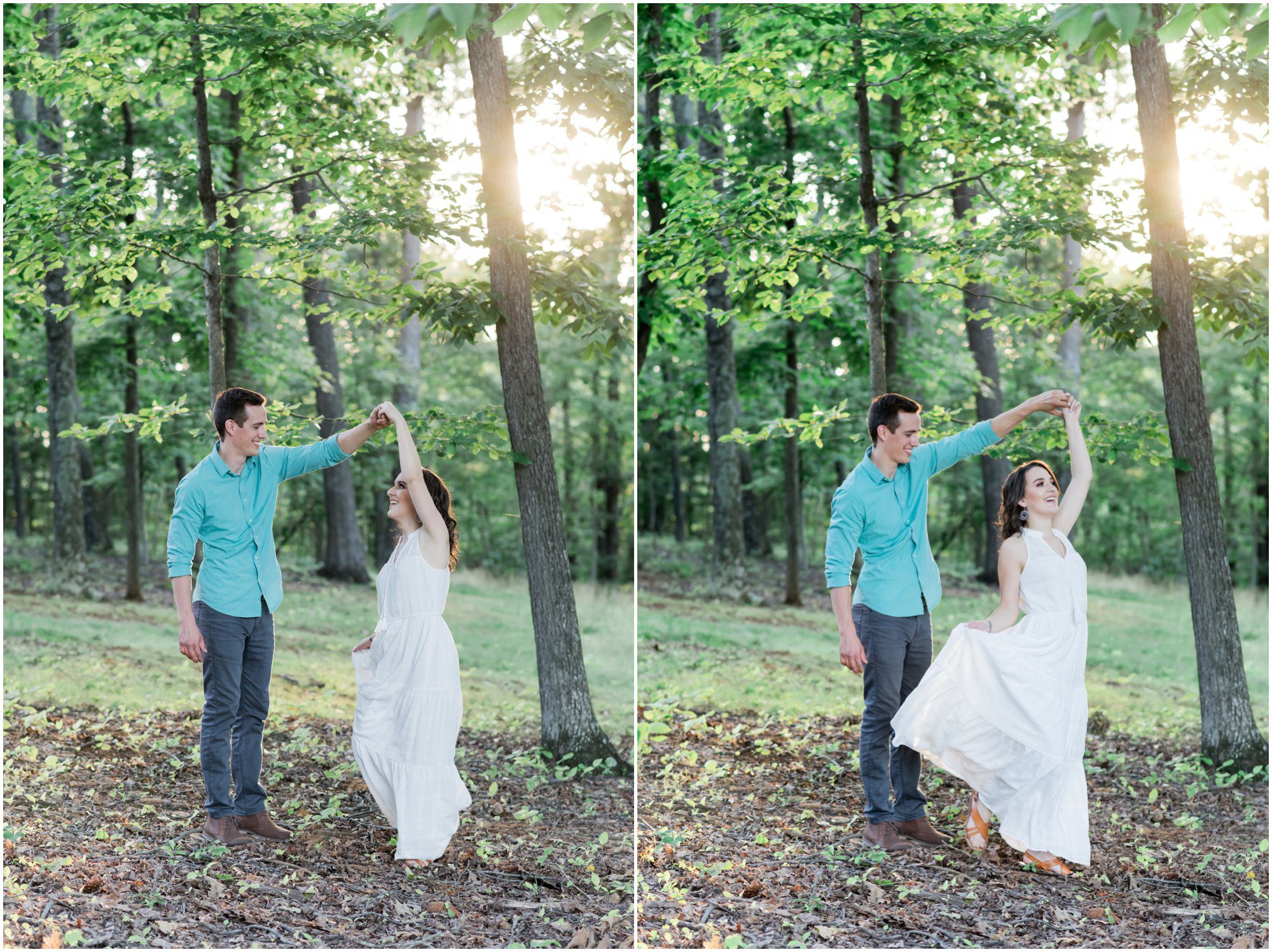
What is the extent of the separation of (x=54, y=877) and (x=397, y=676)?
1457 millimetres

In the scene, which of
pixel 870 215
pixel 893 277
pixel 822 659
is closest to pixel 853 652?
pixel 870 215

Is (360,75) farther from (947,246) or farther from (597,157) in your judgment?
(947,246)

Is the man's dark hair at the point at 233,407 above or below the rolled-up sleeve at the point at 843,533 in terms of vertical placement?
above

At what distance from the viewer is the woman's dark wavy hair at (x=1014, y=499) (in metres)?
4.08

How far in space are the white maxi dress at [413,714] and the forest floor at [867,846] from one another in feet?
2.96

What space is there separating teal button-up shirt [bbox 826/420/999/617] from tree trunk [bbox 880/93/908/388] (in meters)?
5.75

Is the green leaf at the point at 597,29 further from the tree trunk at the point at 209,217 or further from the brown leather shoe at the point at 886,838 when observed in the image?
the tree trunk at the point at 209,217

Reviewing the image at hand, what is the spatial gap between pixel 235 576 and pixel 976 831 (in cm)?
321

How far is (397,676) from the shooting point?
418 centimetres

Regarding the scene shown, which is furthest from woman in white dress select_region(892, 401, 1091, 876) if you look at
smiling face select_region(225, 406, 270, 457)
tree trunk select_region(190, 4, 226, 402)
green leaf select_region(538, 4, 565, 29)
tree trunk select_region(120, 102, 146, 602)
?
tree trunk select_region(120, 102, 146, 602)

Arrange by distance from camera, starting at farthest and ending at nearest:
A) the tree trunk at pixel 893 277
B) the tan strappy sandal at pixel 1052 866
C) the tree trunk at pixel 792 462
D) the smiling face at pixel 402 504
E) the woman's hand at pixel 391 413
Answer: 1. the tree trunk at pixel 792 462
2. the tree trunk at pixel 893 277
3. the smiling face at pixel 402 504
4. the tan strappy sandal at pixel 1052 866
5. the woman's hand at pixel 391 413

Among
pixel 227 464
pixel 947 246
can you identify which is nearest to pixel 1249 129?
pixel 947 246

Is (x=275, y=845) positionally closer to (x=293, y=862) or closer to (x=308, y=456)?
(x=293, y=862)

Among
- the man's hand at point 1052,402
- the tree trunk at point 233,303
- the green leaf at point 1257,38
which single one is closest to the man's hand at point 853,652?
the man's hand at point 1052,402
